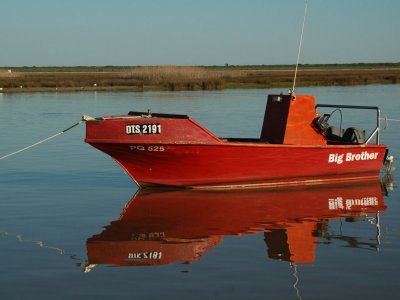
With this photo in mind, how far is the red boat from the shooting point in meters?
12.4

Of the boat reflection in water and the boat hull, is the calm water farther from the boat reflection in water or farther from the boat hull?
the boat hull

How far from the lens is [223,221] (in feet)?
35.0

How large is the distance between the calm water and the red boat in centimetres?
42

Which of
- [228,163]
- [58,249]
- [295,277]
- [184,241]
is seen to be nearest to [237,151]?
[228,163]

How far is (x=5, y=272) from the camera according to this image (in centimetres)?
788

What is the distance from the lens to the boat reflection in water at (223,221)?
28.9 ft

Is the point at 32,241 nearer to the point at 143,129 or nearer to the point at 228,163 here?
the point at 143,129

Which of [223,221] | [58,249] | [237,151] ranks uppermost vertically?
[237,151]

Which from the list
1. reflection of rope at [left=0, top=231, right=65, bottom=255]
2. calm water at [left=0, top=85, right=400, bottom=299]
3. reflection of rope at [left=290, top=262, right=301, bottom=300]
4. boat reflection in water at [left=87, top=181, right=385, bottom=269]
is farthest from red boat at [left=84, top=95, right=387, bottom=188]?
reflection of rope at [left=290, top=262, right=301, bottom=300]

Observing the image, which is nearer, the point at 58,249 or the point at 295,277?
the point at 295,277

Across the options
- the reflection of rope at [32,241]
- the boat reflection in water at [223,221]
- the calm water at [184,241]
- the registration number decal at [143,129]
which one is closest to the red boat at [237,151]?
the registration number decal at [143,129]

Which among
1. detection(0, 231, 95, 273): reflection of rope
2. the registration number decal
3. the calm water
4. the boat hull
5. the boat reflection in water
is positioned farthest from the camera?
the boat hull

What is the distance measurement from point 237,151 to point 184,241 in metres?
3.71

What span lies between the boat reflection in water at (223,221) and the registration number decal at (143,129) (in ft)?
3.73
